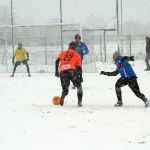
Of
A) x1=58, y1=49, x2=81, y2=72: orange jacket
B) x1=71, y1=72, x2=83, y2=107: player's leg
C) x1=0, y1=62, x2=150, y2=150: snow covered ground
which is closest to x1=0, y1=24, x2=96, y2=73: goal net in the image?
x1=0, y1=62, x2=150, y2=150: snow covered ground

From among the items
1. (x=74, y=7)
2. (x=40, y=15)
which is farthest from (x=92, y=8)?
(x=40, y=15)

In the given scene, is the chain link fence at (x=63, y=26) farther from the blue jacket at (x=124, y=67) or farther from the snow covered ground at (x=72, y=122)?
the blue jacket at (x=124, y=67)

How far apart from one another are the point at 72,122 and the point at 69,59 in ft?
8.94

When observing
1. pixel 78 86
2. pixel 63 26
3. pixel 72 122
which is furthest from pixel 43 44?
pixel 72 122

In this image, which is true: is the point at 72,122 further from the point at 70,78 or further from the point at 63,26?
the point at 63,26

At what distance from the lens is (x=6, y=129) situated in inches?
379

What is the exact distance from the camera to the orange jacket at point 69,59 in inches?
498

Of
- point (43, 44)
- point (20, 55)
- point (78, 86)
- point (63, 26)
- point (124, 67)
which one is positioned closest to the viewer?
point (124, 67)

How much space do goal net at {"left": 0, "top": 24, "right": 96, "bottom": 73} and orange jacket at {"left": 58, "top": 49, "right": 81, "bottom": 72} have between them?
1233 cm

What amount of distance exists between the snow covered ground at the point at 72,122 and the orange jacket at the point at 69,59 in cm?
103

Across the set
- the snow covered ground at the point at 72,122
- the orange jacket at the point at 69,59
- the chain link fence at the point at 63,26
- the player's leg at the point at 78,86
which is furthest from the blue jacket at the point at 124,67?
the chain link fence at the point at 63,26

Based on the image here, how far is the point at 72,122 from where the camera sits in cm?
1030

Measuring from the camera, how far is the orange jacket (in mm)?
12648

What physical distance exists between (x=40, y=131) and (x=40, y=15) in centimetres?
1969
